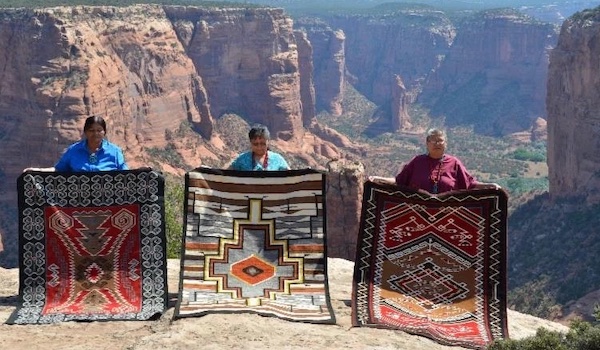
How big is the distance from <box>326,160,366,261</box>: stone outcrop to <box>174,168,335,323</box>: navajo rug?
50.7 feet

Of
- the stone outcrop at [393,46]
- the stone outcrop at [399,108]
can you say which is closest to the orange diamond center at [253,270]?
the stone outcrop at [399,108]

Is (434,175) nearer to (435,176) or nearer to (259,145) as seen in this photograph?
(435,176)

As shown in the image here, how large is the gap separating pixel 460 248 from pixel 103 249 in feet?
12.5

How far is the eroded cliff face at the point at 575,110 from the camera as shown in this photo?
4284 centimetres

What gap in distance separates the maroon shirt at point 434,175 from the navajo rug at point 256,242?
3.18ft

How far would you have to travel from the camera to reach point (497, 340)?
7.17 metres

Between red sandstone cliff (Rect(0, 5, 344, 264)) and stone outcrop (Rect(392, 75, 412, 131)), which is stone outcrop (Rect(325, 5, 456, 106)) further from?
red sandstone cliff (Rect(0, 5, 344, 264))

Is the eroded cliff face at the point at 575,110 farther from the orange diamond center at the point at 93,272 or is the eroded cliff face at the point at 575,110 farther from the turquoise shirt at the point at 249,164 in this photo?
the orange diamond center at the point at 93,272

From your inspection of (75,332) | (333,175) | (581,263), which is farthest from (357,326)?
(581,263)

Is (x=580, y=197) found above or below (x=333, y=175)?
below

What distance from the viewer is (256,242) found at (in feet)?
28.1

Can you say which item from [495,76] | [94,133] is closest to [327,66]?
[495,76]

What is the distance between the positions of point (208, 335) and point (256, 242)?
158 cm

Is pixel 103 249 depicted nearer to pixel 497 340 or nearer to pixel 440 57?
pixel 497 340
